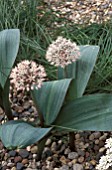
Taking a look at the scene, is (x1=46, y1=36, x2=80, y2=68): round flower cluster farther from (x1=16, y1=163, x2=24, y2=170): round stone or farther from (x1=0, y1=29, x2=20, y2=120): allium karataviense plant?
(x1=16, y1=163, x2=24, y2=170): round stone

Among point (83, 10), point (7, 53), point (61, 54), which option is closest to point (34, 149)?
point (7, 53)

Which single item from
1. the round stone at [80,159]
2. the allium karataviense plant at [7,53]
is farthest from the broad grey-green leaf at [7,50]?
the round stone at [80,159]

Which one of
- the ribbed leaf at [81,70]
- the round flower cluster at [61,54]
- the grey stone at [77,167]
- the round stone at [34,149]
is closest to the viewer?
the round flower cluster at [61,54]

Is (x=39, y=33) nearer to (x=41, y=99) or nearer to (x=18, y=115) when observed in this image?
(x=18, y=115)

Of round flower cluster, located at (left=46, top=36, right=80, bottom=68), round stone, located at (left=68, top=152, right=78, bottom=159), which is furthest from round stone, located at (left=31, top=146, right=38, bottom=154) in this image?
round flower cluster, located at (left=46, top=36, right=80, bottom=68)

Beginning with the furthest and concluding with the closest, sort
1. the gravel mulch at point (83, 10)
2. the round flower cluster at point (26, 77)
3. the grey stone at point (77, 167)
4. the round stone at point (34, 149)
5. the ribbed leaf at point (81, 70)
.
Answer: the gravel mulch at point (83, 10) → the round stone at point (34, 149) → the grey stone at point (77, 167) → the ribbed leaf at point (81, 70) → the round flower cluster at point (26, 77)

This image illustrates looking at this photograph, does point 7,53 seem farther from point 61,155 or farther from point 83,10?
point 83,10

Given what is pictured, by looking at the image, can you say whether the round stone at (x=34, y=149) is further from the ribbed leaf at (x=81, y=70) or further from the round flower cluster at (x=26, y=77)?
the round flower cluster at (x=26, y=77)
